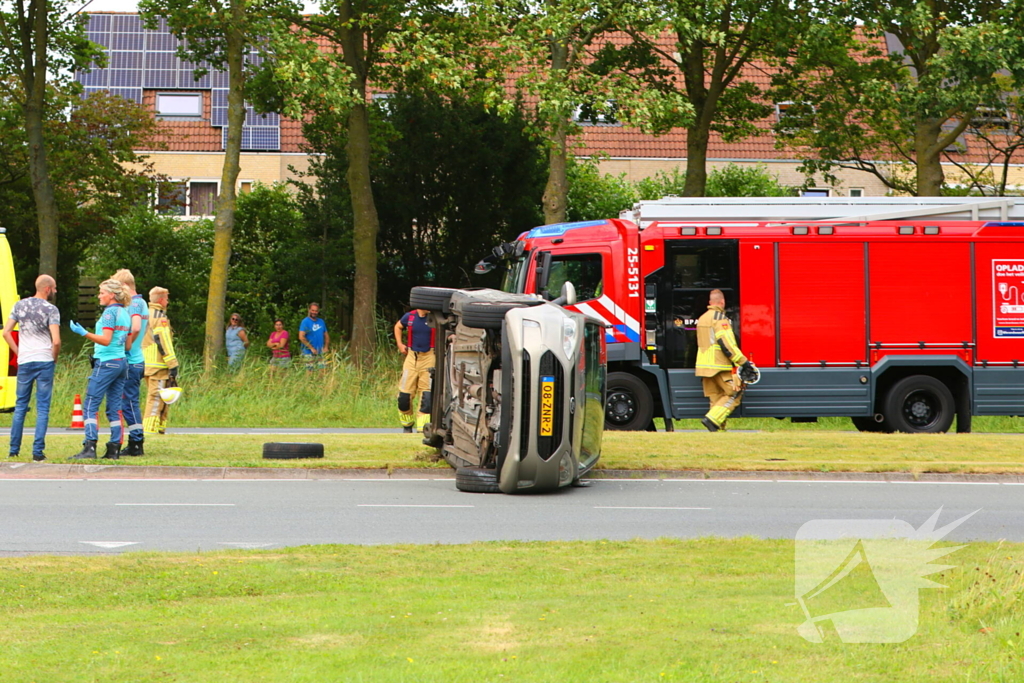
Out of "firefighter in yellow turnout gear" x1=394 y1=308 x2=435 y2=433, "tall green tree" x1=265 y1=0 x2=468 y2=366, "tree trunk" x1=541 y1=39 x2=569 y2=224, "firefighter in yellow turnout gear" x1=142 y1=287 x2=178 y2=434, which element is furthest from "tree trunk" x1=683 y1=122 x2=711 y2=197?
"firefighter in yellow turnout gear" x1=142 y1=287 x2=178 y2=434

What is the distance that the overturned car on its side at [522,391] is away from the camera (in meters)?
11.5

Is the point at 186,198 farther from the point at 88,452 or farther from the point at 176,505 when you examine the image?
the point at 176,505

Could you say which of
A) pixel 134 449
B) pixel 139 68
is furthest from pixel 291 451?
pixel 139 68

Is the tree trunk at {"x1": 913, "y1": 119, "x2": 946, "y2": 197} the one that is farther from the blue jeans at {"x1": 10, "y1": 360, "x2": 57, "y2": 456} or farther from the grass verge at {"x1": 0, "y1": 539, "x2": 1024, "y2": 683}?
the grass verge at {"x1": 0, "y1": 539, "x2": 1024, "y2": 683}

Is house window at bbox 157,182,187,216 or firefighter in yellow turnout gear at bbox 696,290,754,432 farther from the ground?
house window at bbox 157,182,187,216

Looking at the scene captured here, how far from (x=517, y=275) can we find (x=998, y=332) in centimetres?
638

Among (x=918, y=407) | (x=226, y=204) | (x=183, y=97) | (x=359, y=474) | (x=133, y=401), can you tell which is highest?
(x=183, y=97)

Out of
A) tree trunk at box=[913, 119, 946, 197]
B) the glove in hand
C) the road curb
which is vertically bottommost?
the road curb

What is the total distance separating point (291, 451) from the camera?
563 inches

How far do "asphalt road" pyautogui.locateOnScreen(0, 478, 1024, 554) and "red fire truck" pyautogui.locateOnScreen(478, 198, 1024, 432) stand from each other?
15.9 feet

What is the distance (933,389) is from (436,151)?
15.2 meters

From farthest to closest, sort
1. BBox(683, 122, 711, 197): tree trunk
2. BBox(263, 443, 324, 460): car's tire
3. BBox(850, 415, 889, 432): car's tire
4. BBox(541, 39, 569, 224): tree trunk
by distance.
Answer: BBox(683, 122, 711, 197): tree trunk → BBox(541, 39, 569, 224): tree trunk → BBox(850, 415, 889, 432): car's tire → BBox(263, 443, 324, 460): car's tire

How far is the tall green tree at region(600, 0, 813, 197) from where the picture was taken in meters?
23.9

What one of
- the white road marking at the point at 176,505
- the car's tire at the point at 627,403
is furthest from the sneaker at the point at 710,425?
the white road marking at the point at 176,505
